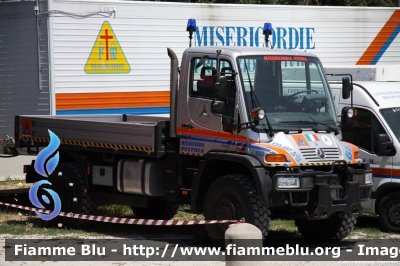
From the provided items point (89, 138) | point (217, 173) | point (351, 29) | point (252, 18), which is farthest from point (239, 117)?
point (351, 29)

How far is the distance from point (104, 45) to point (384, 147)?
7.53 m

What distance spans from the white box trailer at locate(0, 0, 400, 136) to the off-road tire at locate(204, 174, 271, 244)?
693cm

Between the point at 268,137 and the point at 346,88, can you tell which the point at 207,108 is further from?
the point at 346,88

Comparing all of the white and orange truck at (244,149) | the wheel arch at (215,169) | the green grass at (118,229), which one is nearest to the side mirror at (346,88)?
the white and orange truck at (244,149)

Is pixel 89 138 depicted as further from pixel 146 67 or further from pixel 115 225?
pixel 146 67

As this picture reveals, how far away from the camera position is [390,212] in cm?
1112

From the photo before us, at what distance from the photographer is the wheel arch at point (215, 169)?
9477 mm

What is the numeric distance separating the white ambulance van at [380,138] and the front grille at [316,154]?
1045 millimetres

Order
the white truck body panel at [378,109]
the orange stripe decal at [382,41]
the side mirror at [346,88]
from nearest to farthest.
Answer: the side mirror at [346,88], the white truck body panel at [378,109], the orange stripe decal at [382,41]

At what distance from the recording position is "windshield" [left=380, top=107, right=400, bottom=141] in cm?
1140

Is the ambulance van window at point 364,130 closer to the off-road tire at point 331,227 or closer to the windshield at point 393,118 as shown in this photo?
the windshield at point 393,118

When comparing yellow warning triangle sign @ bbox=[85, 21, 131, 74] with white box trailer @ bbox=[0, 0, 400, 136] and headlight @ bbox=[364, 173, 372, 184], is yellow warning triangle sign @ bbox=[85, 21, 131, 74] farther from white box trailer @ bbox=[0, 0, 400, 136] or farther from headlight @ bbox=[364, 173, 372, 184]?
headlight @ bbox=[364, 173, 372, 184]
